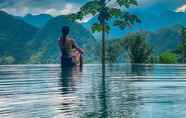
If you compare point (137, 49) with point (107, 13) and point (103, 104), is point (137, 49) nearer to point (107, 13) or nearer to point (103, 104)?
point (107, 13)

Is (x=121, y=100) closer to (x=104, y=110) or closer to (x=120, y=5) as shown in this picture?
(x=104, y=110)

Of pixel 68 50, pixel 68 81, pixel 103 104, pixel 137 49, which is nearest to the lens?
pixel 103 104

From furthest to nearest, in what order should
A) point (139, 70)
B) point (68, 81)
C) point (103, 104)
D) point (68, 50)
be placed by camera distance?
point (139, 70)
point (68, 50)
point (68, 81)
point (103, 104)

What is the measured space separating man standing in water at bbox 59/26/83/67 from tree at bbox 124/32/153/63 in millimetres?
39714

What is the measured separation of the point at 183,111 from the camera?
14.7m

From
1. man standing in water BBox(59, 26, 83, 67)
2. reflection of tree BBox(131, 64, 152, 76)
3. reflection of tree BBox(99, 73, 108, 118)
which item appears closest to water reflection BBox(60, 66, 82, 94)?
man standing in water BBox(59, 26, 83, 67)

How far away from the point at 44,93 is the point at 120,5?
37405 millimetres

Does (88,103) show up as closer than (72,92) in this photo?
Yes

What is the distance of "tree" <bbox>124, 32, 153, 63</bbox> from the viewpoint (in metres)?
87.1

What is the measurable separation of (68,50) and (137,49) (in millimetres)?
50554

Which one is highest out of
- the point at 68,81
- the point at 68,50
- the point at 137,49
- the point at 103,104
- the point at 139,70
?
the point at 137,49

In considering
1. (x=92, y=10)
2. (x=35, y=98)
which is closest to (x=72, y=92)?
(x=35, y=98)

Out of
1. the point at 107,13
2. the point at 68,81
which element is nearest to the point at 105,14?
the point at 107,13

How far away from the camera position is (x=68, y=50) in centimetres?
4291
